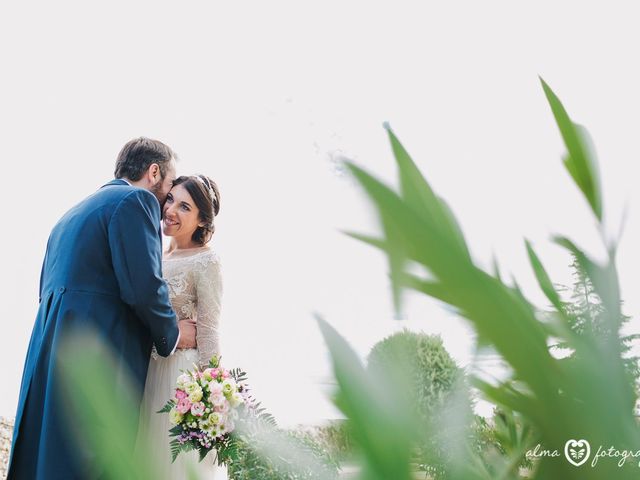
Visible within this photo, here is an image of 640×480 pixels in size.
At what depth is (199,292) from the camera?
2445 mm

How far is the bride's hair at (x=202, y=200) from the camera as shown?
8.65 feet

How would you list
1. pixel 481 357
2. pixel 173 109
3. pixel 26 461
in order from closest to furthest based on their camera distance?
pixel 481 357, pixel 26 461, pixel 173 109

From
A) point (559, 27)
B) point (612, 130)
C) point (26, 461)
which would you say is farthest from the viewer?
point (559, 27)

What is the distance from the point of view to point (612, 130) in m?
7.52

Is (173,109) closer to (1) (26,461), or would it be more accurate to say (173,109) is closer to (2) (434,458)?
(1) (26,461)

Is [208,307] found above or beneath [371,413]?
beneath

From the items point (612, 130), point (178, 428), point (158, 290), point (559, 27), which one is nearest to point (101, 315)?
point (158, 290)

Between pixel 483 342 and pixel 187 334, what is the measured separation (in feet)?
7.74

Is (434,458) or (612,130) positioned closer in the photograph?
(434,458)

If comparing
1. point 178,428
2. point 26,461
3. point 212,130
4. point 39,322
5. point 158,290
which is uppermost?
point 212,130

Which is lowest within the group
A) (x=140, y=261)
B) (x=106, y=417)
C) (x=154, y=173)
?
(x=140, y=261)

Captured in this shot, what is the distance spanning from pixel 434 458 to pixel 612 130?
26.7ft

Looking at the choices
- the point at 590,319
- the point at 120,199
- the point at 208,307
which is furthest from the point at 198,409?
the point at 590,319

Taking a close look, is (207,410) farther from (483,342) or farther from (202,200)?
(483,342)
